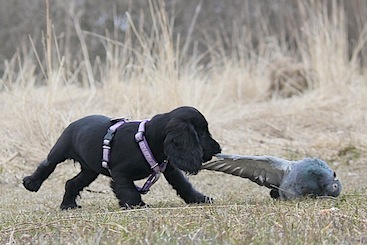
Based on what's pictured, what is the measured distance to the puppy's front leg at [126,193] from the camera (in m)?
4.17

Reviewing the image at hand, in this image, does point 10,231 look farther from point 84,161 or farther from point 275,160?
point 275,160

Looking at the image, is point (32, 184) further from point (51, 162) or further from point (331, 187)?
point (331, 187)

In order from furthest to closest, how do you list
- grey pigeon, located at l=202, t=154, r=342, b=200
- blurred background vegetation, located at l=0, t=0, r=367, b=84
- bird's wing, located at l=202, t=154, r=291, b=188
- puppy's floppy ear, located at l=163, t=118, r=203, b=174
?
blurred background vegetation, located at l=0, t=0, r=367, b=84, bird's wing, located at l=202, t=154, r=291, b=188, grey pigeon, located at l=202, t=154, r=342, b=200, puppy's floppy ear, located at l=163, t=118, r=203, b=174

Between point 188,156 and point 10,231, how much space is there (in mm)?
1139

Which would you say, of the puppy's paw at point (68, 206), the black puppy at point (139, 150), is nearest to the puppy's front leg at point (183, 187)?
the black puppy at point (139, 150)

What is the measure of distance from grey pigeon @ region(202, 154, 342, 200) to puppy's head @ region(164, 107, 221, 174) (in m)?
0.26

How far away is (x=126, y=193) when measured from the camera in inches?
164

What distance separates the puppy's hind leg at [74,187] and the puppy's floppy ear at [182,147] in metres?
0.72

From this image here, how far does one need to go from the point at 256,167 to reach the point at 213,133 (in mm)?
3750

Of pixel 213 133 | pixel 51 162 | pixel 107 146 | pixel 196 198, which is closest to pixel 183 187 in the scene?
pixel 196 198

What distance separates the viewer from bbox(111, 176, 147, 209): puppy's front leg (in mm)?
4168

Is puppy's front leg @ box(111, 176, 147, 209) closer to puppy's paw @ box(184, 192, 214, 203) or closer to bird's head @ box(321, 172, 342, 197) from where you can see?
puppy's paw @ box(184, 192, 214, 203)

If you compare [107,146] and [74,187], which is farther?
[74,187]

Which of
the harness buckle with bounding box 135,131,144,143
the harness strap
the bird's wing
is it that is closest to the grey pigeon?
the bird's wing
